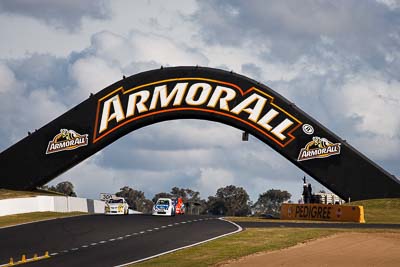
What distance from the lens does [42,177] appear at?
6575 cm

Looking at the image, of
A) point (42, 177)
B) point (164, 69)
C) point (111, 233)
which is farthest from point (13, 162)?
point (111, 233)

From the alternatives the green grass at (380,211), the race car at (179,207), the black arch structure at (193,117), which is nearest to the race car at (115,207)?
the race car at (179,207)

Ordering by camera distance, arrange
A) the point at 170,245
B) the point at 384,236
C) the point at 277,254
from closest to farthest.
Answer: the point at 277,254 < the point at 170,245 < the point at 384,236

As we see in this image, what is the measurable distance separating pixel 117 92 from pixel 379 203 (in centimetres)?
2405

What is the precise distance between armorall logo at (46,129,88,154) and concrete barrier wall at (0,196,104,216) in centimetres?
529

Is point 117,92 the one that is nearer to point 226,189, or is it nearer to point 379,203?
point 379,203

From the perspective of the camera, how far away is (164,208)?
56.0 meters

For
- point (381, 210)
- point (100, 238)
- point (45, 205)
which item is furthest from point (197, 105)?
point (100, 238)

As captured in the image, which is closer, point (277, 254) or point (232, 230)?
point (277, 254)

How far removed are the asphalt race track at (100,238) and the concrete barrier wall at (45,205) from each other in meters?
5.24


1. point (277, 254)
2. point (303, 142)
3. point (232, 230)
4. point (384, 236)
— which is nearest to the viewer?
point (277, 254)

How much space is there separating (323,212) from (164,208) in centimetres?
1155

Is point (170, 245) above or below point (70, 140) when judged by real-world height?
below

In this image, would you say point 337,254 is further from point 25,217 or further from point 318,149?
point 318,149
